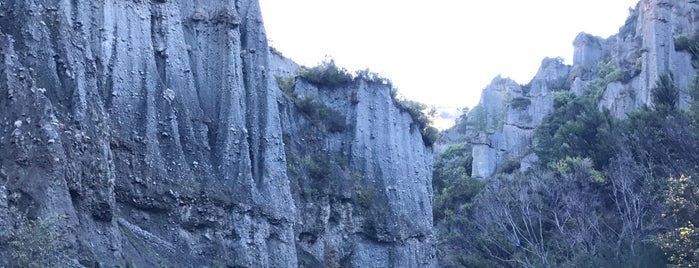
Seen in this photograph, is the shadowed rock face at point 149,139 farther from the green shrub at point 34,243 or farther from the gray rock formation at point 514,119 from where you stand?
the gray rock formation at point 514,119

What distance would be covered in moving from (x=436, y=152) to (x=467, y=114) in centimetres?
1672

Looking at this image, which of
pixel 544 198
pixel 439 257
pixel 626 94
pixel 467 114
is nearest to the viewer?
pixel 544 198

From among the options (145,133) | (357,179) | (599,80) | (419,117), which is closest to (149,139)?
(145,133)

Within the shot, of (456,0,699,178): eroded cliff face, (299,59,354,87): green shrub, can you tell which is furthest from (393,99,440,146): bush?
(456,0,699,178): eroded cliff face

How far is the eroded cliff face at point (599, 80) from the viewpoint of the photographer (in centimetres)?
5550

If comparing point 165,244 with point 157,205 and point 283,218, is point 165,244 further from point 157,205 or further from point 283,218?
point 283,218

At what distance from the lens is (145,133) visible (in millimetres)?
28078

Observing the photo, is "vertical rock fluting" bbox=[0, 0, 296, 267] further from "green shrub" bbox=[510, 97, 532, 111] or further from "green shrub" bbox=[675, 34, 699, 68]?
"green shrub" bbox=[510, 97, 532, 111]

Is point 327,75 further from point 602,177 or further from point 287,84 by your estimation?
point 602,177

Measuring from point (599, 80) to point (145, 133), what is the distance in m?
48.6

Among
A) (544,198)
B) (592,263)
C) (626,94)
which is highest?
(626,94)

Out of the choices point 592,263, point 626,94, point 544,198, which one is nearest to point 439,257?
point 544,198

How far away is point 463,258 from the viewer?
43781 mm

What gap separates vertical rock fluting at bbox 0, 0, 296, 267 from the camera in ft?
70.5
